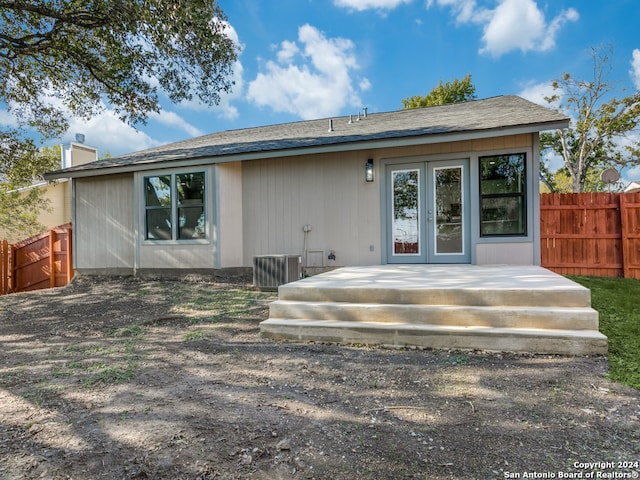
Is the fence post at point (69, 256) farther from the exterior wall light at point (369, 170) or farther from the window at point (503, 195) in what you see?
the window at point (503, 195)

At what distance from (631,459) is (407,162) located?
561 cm

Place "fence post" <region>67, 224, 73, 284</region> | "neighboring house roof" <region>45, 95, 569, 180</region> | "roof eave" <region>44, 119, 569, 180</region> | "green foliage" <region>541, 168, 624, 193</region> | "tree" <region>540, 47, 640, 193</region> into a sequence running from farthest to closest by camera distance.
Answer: "green foliage" <region>541, 168, 624, 193</region>, "tree" <region>540, 47, 640, 193</region>, "fence post" <region>67, 224, 73, 284</region>, "neighboring house roof" <region>45, 95, 569, 180</region>, "roof eave" <region>44, 119, 569, 180</region>

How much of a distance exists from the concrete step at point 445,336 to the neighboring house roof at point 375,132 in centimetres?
363

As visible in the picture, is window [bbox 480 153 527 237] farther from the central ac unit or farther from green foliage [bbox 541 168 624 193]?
green foliage [bbox 541 168 624 193]

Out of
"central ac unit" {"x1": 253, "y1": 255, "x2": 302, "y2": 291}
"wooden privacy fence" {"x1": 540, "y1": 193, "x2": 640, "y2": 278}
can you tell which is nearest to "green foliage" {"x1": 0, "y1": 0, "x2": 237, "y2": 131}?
"central ac unit" {"x1": 253, "y1": 255, "x2": 302, "y2": 291}

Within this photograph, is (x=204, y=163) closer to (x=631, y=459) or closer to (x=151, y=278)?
(x=151, y=278)

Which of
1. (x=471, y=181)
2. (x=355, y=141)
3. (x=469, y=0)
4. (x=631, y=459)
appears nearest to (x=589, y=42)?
(x=469, y=0)

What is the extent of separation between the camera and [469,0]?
1362 cm

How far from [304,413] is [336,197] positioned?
5.31 metres

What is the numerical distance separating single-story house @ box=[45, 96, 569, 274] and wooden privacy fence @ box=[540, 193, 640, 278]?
8.46 feet

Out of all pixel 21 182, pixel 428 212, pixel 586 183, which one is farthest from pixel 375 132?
pixel 586 183

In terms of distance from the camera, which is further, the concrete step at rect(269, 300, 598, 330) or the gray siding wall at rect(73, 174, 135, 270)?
the gray siding wall at rect(73, 174, 135, 270)

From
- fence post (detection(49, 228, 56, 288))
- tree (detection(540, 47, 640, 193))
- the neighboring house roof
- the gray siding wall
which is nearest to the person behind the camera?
the neighboring house roof

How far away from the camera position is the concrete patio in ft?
10.1
